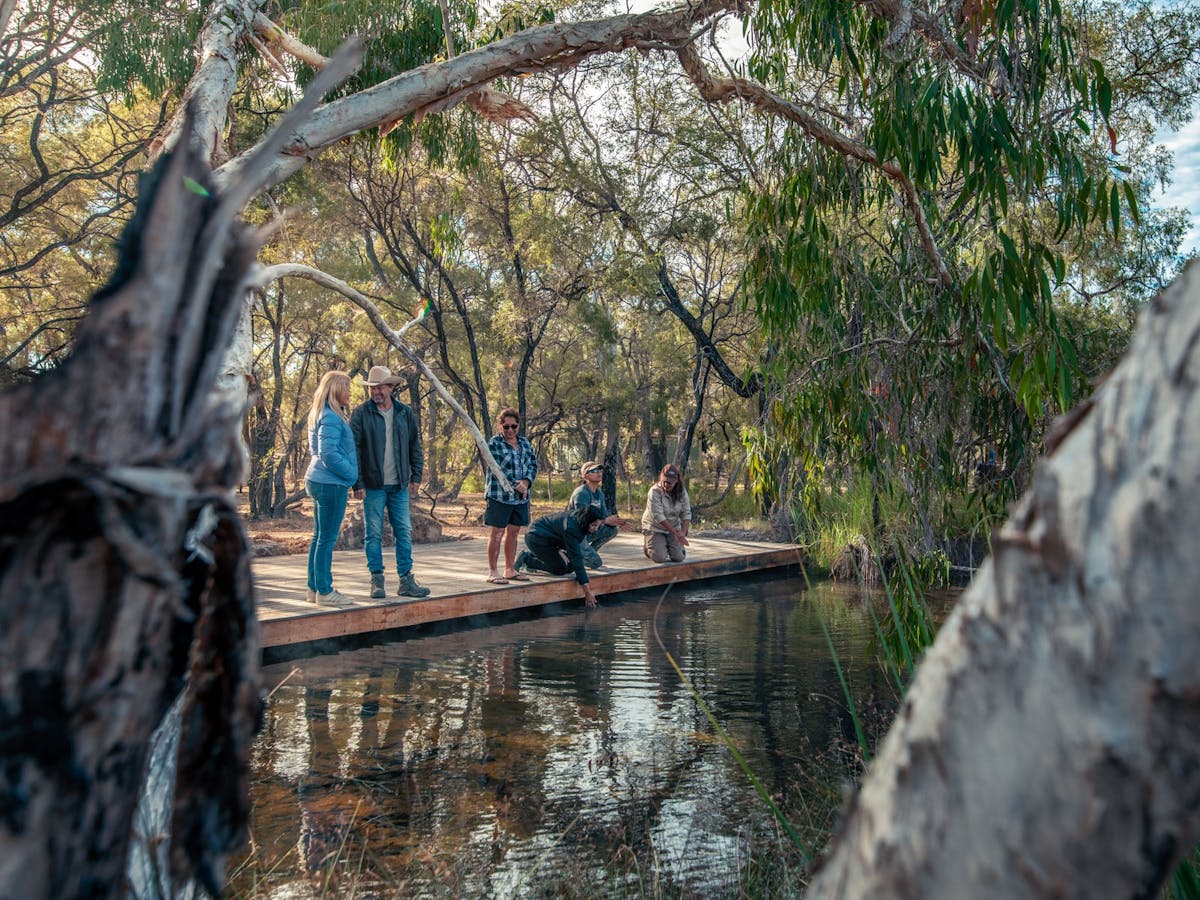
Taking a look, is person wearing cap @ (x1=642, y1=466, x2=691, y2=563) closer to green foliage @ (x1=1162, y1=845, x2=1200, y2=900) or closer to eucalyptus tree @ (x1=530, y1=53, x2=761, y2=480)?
eucalyptus tree @ (x1=530, y1=53, x2=761, y2=480)

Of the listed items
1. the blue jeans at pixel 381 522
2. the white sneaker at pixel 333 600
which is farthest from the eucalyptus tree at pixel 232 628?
the blue jeans at pixel 381 522

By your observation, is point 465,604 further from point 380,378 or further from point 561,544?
point 380,378

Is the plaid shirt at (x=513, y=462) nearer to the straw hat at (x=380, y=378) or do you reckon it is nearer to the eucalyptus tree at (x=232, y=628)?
the straw hat at (x=380, y=378)

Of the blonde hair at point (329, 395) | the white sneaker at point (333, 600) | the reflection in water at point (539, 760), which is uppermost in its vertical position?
the blonde hair at point (329, 395)

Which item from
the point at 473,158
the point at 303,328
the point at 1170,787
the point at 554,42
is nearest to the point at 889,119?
the point at 554,42

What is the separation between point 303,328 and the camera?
23.4 metres

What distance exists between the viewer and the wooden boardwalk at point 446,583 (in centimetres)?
688

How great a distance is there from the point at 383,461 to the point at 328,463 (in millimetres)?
679

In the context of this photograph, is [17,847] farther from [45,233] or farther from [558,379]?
[558,379]

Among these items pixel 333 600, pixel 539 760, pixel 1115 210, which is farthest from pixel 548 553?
pixel 1115 210

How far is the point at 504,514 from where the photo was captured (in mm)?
8297

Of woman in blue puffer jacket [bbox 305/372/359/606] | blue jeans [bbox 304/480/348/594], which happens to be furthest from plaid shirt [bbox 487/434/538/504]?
blue jeans [bbox 304/480/348/594]

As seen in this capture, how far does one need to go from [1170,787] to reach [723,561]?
1109 cm

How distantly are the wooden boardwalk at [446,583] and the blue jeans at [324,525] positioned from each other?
233 millimetres
